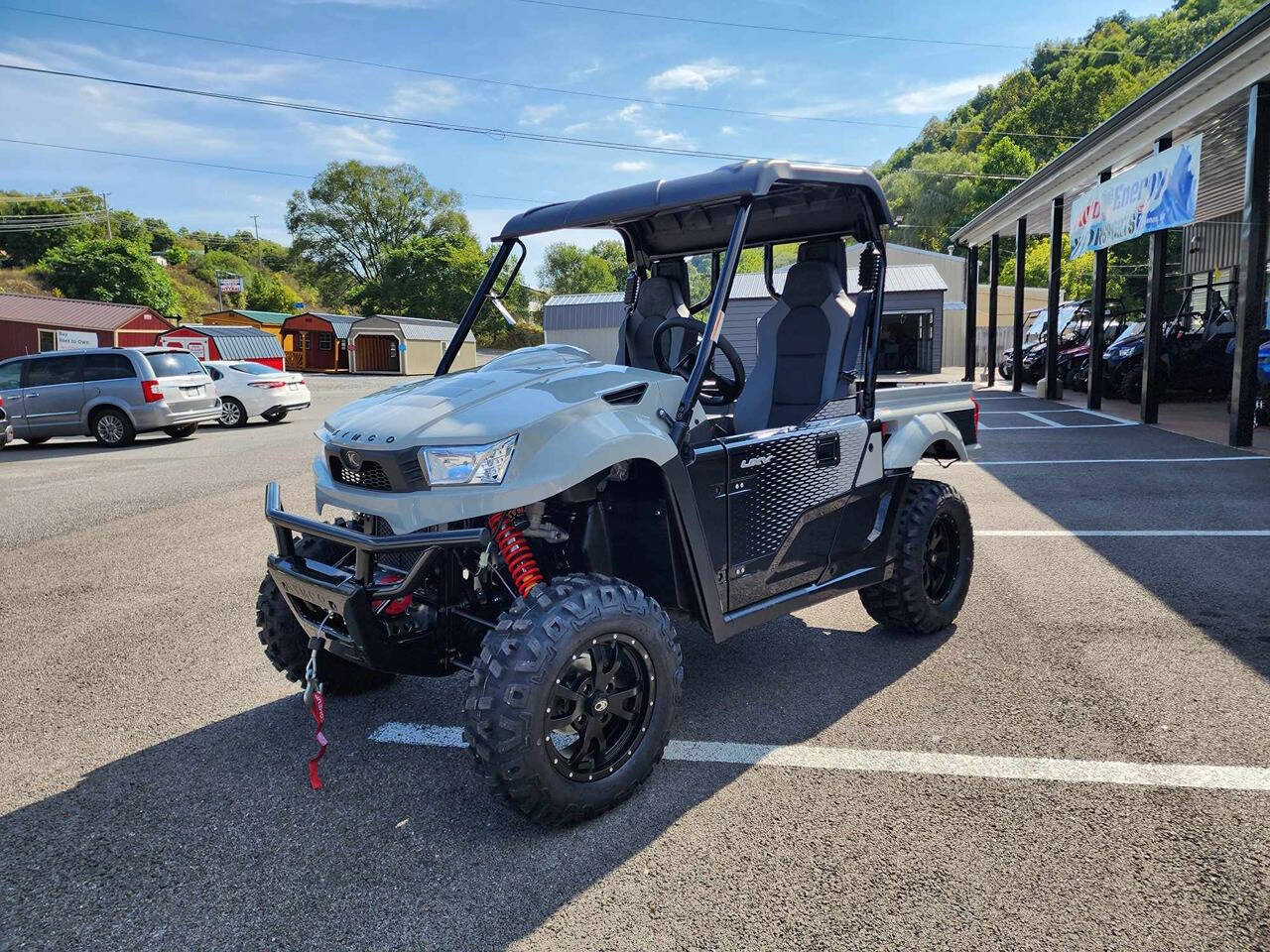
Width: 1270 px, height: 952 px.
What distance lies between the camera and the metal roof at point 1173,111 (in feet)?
33.0

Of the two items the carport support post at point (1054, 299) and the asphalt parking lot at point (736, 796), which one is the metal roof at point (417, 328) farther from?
the asphalt parking lot at point (736, 796)

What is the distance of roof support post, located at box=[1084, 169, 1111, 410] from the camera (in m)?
16.2

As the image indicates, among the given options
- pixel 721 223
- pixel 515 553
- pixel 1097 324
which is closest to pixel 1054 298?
pixel 1097 324

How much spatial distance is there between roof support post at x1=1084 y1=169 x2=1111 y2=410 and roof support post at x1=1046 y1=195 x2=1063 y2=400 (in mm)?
1798

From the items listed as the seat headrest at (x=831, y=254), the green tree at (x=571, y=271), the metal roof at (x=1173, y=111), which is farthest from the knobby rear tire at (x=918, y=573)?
the green tree at (x=571, y=271)

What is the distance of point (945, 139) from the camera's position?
92562 mm

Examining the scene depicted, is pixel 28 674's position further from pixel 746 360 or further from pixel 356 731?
pixel 746 360

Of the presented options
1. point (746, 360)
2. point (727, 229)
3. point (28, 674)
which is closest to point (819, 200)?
point (727, 229)

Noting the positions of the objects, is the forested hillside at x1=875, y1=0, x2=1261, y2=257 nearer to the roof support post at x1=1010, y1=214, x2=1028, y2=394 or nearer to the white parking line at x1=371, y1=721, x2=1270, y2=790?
the roof support post at x1=1010, y1=214, x2=1028, y2=394

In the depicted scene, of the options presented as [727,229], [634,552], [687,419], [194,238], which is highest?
[194,238]

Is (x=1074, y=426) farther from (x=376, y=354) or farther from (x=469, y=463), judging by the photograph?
(x=376, y=354)

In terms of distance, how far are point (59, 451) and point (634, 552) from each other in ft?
48.5

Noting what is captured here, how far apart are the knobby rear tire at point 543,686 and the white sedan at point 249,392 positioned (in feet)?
57.9

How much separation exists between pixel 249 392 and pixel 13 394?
172 inches
